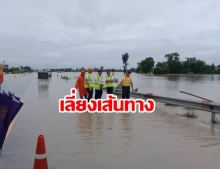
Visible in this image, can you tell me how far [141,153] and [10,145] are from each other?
2.67 m

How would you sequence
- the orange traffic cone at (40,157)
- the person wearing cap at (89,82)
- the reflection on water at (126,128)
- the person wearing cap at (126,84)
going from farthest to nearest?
the person wearing cap at (126,84) → the person wearing cap at (89,82) → the reflection on water at (126,128) → the orange traffic cone at (40,157)

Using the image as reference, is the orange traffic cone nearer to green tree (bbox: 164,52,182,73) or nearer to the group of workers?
the group of workers

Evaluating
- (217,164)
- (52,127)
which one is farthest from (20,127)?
(217,164)

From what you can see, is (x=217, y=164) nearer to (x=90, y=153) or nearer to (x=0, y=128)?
(x=90, y=153)

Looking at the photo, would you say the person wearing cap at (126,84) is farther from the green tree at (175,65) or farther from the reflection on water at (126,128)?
the green tree at (175,65)

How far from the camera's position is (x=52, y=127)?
22.4 ft

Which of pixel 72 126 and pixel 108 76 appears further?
pixel 108 76

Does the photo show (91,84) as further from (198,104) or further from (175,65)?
(175,65)

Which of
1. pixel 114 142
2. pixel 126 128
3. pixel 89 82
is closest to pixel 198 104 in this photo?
pixel 126 128

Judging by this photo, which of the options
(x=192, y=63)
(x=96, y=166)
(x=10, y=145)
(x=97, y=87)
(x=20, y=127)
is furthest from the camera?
(x=192, y=63)

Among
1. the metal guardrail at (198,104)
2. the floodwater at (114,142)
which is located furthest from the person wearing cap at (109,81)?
the floodwater at (114,142)

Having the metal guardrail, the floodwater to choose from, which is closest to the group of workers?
the metal guardrail

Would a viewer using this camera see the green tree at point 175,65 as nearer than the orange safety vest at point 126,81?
No

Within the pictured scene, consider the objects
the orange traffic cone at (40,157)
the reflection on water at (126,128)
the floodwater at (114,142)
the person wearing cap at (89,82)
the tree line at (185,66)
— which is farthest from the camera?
the tree line at (185,66)
